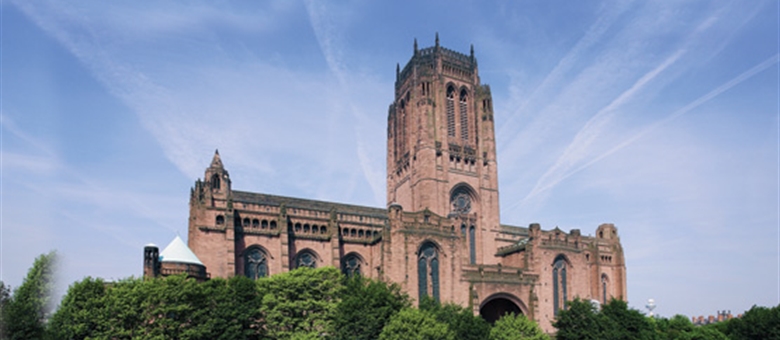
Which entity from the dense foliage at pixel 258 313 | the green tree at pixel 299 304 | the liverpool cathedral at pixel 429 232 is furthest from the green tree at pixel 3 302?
the green tree at pixel 299 304

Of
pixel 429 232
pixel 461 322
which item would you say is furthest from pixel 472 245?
pixel 461 322

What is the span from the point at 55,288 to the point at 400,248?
1157 inches

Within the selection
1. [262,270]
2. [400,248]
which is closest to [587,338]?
[400,248]

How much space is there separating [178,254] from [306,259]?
1546 centimetres

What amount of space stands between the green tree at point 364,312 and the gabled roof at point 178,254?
594 inches

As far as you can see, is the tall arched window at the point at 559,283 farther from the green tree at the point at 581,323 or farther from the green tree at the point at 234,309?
the green tree at the point at 234,309

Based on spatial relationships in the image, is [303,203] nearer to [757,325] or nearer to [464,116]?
[464,116]

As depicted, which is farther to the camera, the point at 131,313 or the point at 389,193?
the point at 389,193

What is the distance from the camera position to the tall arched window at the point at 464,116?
8250 centimetres

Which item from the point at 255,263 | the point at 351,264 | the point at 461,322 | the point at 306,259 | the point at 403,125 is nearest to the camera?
the point at 461,322

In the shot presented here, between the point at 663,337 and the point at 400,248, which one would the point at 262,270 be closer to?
the point at 400,248

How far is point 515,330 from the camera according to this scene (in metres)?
55.1

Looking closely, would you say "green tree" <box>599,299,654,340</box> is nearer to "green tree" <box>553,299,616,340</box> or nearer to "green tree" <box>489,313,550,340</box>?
A: "green tree" <box>553,299,616,340</box>

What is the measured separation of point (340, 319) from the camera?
48969 millimetres
